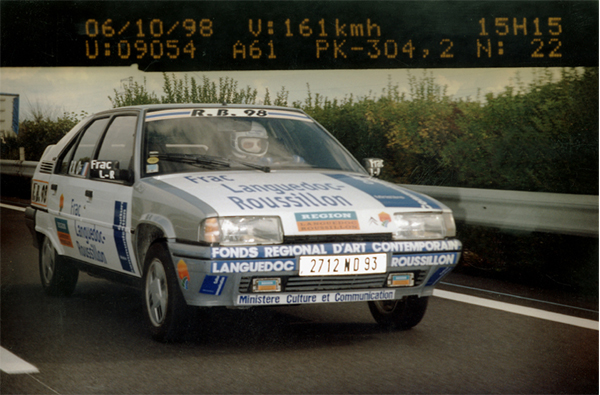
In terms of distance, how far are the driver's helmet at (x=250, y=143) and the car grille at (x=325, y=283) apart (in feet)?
4.34

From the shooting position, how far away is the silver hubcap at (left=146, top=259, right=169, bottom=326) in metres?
5.19

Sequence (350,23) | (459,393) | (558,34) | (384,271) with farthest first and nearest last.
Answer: (350,23), (558,34), (384,271), (459,393)

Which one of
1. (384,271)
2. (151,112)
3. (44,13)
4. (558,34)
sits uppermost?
(44,13)

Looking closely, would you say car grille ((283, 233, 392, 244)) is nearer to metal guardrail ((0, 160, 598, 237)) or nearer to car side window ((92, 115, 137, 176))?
car side window ((92, 115, 137, 176))

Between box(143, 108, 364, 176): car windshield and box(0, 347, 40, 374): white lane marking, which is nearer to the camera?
box(0, 347, 40, 374): white lane marking

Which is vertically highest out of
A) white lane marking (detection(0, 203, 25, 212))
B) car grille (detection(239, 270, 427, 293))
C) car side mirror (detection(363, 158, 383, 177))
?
car side mirror (detection(363, 158, 383, 177))

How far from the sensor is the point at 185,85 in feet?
44.3

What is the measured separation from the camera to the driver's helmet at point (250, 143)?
19.3 ft

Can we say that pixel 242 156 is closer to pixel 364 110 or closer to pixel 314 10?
pixel 314 10

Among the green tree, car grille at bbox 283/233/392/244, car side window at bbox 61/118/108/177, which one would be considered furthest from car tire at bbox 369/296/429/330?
the green tree

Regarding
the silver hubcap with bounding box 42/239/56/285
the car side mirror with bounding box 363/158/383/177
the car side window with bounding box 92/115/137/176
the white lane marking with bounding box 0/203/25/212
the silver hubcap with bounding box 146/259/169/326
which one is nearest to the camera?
the silver hubcap with bounding box 146/259/169/326

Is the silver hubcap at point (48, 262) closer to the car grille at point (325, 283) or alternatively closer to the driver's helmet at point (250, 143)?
the driver's helmet at point (250, 143)

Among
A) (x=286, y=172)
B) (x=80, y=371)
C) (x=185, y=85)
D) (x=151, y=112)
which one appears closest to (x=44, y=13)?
(x=185, y=85)

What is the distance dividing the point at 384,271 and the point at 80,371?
1837mm
